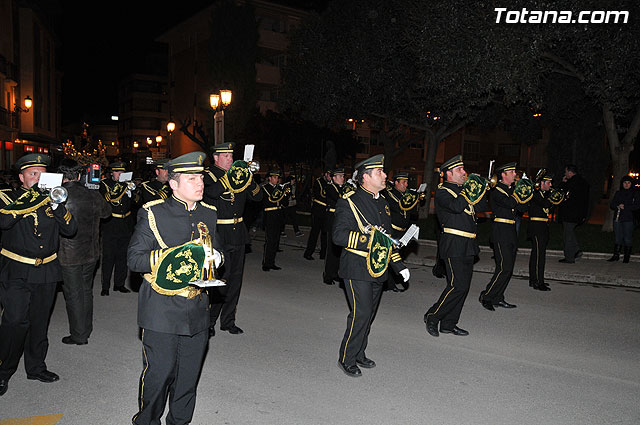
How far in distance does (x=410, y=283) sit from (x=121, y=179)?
573 centimetres

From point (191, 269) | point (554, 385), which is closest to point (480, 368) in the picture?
point (554, 385)

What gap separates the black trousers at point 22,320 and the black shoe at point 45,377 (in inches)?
4.1

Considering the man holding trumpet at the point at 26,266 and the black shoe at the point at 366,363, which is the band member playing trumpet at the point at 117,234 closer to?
the man holding trumpet at the point at 26,266

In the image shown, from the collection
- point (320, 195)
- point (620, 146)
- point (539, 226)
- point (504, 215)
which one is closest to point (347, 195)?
point (504, 215)

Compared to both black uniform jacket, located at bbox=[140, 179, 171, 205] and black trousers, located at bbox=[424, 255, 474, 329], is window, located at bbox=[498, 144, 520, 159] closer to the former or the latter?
black uniform jacket, located at bbox=[140, 179, 171, 205]

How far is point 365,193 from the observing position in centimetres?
532

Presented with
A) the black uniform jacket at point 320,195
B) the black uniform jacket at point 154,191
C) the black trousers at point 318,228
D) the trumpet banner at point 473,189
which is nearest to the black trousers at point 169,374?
the trumpet banner at point 473,189

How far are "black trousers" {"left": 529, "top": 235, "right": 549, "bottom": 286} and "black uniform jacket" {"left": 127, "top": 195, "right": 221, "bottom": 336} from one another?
23.9ft

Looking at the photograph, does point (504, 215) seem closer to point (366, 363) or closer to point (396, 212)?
point (396, 212)

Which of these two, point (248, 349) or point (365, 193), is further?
point (248, 349)

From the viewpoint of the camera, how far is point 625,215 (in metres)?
12.2

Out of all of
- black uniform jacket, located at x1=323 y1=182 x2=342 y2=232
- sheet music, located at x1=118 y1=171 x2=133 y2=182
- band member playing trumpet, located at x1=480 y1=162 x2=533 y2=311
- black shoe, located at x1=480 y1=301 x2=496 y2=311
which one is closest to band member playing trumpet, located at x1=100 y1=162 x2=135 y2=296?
sheet music, located at x1=118 y1=171 x2=133 y2=182

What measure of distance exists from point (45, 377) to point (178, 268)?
2.60 meters

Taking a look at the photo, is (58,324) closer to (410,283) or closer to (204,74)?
(410,283)
